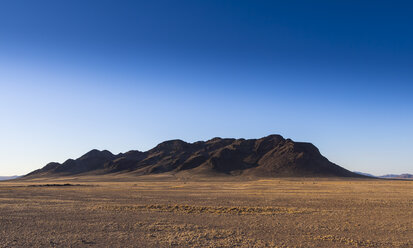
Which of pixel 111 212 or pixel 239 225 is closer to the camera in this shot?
pixel 239 225

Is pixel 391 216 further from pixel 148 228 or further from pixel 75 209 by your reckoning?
pixel 75 209

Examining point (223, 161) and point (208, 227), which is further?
point (223, 161)

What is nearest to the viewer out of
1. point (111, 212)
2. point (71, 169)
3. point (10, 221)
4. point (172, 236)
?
point (172, 236)

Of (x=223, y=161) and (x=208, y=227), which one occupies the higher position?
(x=223, y=161)

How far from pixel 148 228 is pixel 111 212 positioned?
7285 millimetres

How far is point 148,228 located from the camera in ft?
57.6

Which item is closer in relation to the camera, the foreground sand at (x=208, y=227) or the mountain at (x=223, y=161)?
the foreground sand at (x=208, y=227)

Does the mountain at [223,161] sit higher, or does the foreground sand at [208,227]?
the mountain at [223,161]

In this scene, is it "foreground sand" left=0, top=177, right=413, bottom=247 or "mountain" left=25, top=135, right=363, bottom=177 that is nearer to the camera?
"foreground sand" left=0, top=177, right=413, bottom=247

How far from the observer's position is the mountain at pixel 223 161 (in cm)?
13425

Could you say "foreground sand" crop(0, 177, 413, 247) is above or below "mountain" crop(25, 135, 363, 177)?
below

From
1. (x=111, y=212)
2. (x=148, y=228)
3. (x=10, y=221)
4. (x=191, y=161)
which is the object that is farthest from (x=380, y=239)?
(x=191, y=161)

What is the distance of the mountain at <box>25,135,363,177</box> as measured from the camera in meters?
134

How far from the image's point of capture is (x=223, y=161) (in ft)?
476
